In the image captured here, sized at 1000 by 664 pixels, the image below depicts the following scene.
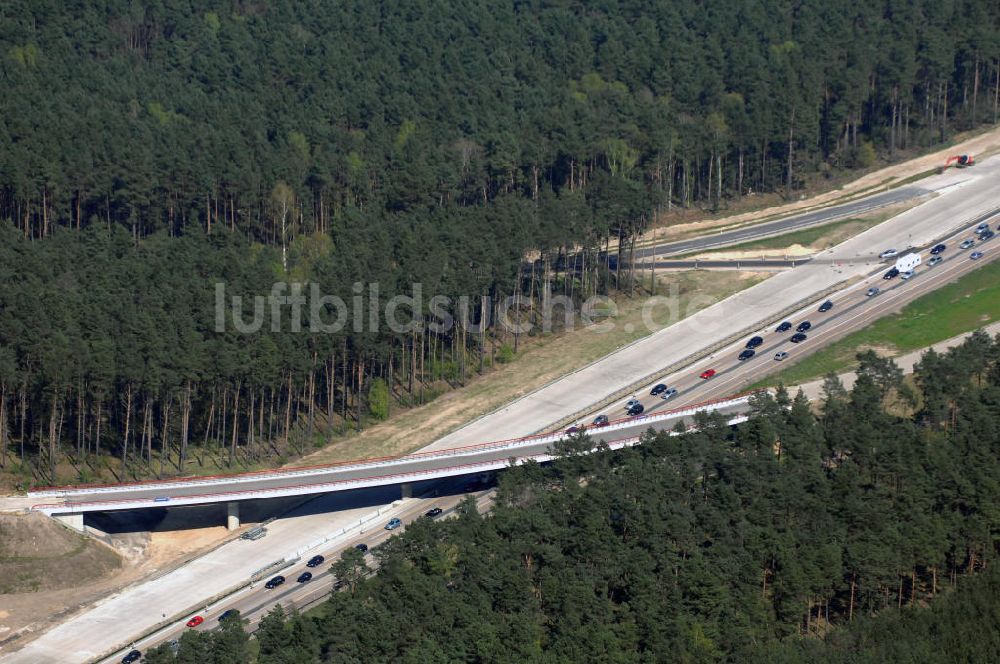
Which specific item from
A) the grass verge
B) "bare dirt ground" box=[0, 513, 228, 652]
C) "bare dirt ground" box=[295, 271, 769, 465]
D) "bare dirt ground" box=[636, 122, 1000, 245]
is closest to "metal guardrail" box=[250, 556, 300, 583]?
"bare dirt ground" box=[0, 513, 228, 652]

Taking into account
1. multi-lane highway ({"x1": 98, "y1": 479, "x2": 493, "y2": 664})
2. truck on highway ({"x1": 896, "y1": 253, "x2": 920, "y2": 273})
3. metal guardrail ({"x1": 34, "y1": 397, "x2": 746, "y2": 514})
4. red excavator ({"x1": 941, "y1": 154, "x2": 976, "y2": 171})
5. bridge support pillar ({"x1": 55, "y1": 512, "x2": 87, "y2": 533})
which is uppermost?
red excavator ({"x1": 941, "y1": 154, "x2": 976, "y2": 171})

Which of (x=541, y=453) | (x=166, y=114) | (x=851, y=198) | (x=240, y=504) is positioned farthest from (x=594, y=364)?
(x=166, y=114)

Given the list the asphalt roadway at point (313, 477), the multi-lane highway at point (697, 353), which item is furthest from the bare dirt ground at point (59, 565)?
the asphalt roadway at point (313, 477)

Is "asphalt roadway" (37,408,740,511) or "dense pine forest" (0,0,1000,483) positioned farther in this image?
"dense pine forest" (0,0,1000,483)

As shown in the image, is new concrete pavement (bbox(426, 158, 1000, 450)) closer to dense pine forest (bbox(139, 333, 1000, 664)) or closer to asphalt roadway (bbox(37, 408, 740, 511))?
asphalt roadway (bbox(37, 408, 740, 511))

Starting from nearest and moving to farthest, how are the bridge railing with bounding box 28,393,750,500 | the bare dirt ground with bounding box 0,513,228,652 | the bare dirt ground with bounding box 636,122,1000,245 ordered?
the bare dirt ground with bounding box 0,513,228,652 → the bridge railing with bounding box 28,393,750,500 → the bare dirt ground with bounding box 636,122,1000,245

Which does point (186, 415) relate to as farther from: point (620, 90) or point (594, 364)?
point (620, 90)

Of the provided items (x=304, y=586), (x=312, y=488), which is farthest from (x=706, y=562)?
(x=312, y=488)
